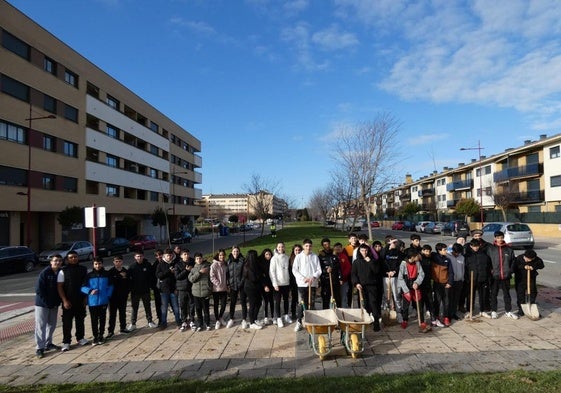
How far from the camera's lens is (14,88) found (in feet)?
86.2

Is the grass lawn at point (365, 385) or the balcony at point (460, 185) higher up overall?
the balcony at point (460, 185)

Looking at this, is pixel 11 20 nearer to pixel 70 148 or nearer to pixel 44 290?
pixel 70 148

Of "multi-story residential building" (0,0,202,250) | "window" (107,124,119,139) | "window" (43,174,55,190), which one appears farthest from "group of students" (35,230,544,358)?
"window" (107,124,119,139)

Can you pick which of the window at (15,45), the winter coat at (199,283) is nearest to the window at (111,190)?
the window at (15,45)

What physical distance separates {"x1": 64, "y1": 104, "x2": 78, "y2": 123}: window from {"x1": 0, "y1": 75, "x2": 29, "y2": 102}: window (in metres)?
4.54

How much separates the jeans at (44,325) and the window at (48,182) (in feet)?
84.5

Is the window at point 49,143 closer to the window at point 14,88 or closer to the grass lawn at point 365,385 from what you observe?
the window at point 14,88

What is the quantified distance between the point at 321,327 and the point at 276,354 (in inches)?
36.2

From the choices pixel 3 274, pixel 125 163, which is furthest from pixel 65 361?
pixel 125 163

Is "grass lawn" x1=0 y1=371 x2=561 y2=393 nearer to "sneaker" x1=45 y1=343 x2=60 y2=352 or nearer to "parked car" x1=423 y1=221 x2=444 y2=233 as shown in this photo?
"sneaker" x1=45 y1=343 x2=60 y2=352

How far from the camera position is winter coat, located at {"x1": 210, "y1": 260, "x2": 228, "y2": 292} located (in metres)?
8.20

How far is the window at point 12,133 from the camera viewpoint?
25.3m

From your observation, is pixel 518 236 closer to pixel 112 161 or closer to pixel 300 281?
pixel 300 281

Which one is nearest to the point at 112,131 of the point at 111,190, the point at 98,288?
the point at 111,190
